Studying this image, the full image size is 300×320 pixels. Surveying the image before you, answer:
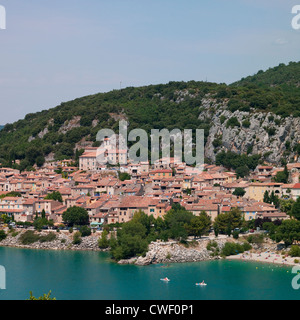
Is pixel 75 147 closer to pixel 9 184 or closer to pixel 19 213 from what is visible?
pixel 9 184

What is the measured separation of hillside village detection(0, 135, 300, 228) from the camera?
29.9 m

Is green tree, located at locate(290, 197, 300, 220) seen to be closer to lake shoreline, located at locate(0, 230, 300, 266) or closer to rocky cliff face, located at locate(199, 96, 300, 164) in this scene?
lake shoreline, located at locate(0, 230, 300, 266)

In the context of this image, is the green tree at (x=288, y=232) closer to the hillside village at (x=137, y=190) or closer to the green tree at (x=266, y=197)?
the hillside village at (x=137, y=190)

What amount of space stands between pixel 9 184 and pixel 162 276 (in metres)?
19.3

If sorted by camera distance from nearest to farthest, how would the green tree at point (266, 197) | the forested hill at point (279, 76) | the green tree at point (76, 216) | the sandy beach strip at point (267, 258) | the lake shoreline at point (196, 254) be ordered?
the sandy beach strip at point (267, 258)
the lake shoreline at point (196, 254)
the green tree at point (76, 216)
the green tree at point (266, 197)
the forested hill at point (279, 76)

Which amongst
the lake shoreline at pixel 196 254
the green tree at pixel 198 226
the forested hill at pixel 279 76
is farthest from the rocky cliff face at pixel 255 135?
the forested hill at pixel 279 76

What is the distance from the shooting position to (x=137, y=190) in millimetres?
33375

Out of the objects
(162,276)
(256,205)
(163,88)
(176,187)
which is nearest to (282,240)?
(256,205)

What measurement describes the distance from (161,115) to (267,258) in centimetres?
3244

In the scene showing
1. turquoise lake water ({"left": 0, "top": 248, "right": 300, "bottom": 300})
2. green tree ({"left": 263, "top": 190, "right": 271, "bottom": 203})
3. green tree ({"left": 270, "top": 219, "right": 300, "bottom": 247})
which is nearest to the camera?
turquoise lake water ({"left": 0, "top": 248, "right": 300, "bottom": 300})

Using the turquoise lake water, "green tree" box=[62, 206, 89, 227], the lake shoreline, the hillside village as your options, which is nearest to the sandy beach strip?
the lake shoreline

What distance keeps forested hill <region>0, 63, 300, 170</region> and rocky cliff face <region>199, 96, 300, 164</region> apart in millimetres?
83

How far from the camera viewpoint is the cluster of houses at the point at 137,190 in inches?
1179
